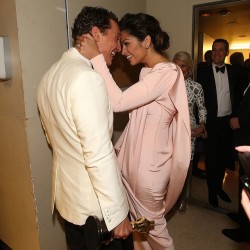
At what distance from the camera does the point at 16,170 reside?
1555 mm

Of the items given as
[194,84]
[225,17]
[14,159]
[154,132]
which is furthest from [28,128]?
[225,17]

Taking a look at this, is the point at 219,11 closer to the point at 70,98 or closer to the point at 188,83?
the point at 188,83

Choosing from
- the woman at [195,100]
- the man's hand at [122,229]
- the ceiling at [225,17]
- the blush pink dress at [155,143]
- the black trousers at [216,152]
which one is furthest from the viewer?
the black trousers at [216,152]

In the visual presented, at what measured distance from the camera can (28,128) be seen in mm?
1410

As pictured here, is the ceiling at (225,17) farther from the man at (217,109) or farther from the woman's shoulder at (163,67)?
the woman's shoulder at (163,67)

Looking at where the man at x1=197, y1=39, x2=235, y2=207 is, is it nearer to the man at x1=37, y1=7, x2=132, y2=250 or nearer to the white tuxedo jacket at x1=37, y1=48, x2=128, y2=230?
the man at x1=37, y1=7, x2=132, y2=250

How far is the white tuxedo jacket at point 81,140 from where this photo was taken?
0.94m

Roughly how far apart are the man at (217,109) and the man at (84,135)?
1464 mm

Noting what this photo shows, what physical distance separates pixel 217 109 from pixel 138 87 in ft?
4.75

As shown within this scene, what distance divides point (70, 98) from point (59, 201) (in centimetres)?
57

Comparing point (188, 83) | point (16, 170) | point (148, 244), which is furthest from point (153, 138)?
point (188, 83)

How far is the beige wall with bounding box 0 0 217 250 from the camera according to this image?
4.36 feet

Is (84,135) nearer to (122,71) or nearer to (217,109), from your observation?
(122,71)

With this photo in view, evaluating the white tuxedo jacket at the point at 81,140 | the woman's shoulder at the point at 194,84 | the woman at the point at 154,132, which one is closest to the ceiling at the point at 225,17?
the woman's shoulder at the point at 194,84
